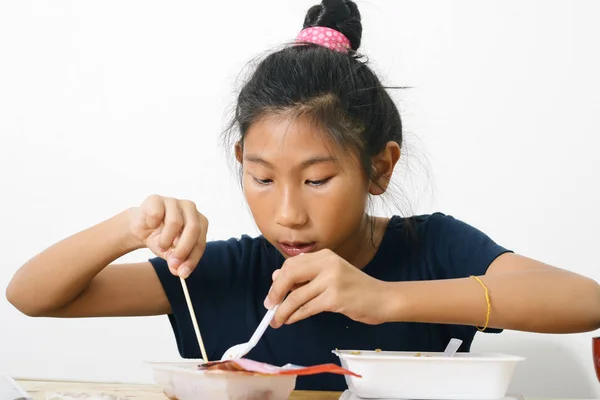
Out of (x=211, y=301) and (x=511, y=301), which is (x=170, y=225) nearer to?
(x=211, y=301)

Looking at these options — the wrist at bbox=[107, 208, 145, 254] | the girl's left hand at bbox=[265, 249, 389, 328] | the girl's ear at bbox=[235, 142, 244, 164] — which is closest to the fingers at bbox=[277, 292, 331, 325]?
the girl's left hand at bbox=[265, 249, 389, 328]

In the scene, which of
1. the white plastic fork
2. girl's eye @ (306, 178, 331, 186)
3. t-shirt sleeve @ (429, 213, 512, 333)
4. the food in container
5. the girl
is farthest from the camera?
t-shirt sleeve @ (429, 213, 512, 333)

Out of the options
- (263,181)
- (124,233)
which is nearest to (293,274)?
(263,181)

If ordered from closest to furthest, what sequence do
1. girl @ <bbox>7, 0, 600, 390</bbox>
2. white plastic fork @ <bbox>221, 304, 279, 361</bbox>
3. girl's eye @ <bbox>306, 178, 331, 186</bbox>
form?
1. white plastic fork @ <bbox>221, 304, 279, 361</bbox>
2. girl @ <bbox>7, 0, 600, 390</bbox>
3. girl's eye @ <bbox>306, 178, 331, 186</bbox>

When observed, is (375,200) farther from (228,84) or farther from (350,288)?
(228,84)

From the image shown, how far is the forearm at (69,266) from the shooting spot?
1161 millimetres

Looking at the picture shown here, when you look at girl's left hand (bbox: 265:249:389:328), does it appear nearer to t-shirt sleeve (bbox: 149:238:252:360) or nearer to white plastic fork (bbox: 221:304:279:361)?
white plastic fork (bbox: 221:304:279:361)

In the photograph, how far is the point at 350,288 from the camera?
3.03ft

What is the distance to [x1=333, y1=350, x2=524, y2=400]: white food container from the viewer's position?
820mm

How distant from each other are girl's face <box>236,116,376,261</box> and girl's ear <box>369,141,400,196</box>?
3.0 inches

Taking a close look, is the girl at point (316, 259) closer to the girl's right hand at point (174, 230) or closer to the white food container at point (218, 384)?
the girl's right hand at point (174, 230)

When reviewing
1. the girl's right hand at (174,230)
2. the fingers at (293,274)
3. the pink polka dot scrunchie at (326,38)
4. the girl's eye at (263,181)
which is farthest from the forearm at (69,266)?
the pink polka dot scrunchie at (326,38)

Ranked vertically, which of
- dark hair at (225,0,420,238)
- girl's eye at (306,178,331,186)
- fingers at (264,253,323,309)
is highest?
dark hair at (225,0,420,238)

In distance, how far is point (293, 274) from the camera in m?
0.91
